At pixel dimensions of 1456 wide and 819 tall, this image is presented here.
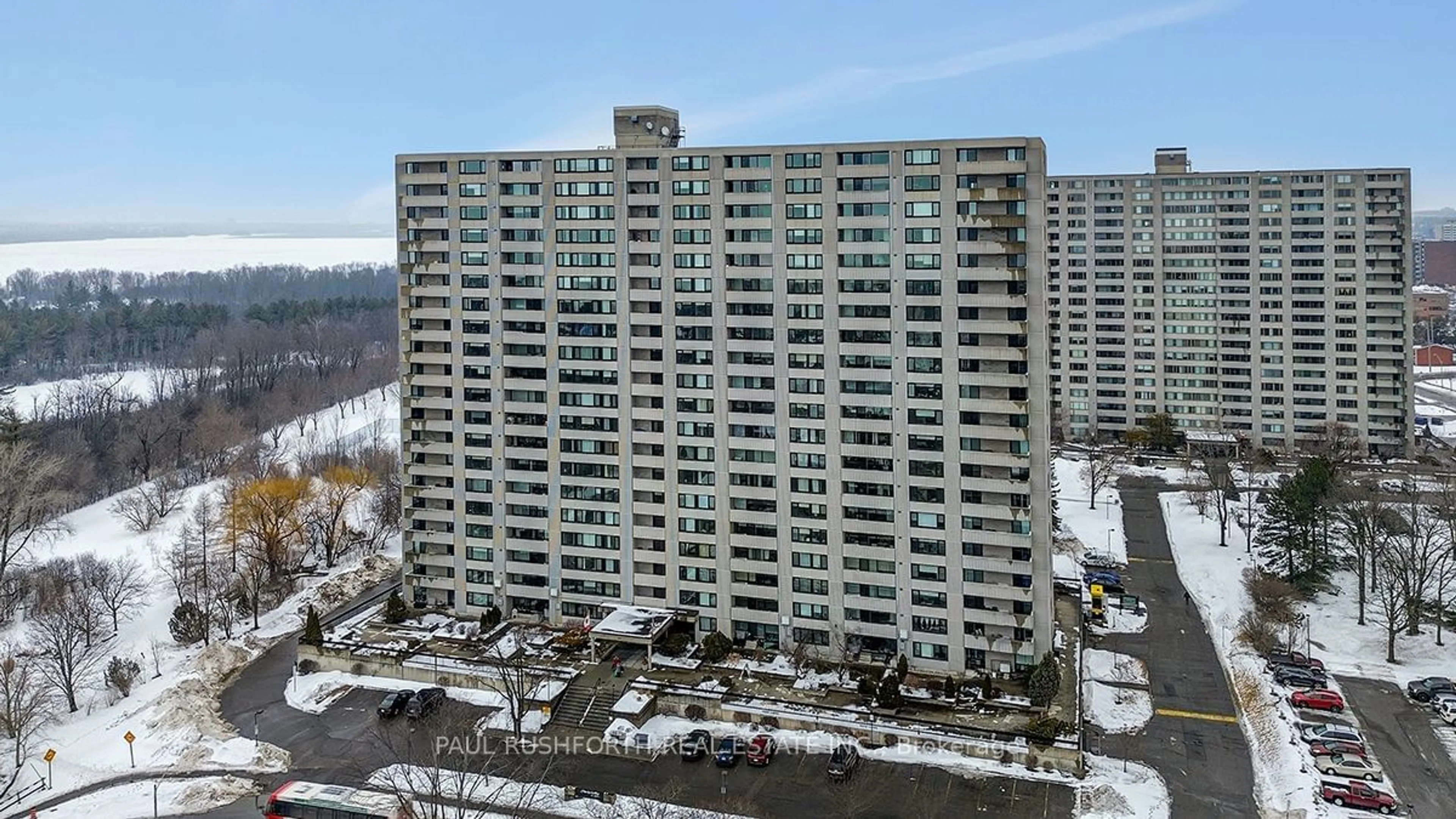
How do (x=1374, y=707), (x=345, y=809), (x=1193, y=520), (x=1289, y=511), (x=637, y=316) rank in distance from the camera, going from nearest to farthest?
(x=345, y=809) → (x=1374, y=707) → (x=637, y=316) → (x=1289, y=511) → (x=1193, y=520)

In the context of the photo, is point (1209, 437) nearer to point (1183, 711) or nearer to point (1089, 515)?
point (1089, 515)

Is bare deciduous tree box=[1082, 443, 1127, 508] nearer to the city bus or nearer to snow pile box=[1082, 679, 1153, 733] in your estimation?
snow pile box=[1082, 679, 1153, 733]

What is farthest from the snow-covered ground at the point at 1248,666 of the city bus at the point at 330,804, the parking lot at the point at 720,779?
the city bus at the point at 330,804

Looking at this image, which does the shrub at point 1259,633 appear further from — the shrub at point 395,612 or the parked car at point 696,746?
the shrub at point 395,612

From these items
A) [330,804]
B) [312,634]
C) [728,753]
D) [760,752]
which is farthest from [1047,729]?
[312,634]

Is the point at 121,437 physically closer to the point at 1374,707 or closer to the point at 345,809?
the point at 345,809

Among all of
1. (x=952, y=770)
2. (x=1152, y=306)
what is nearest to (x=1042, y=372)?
(x=952, y=770)

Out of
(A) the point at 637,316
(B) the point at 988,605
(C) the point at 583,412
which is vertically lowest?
(B) the point at 988,605
